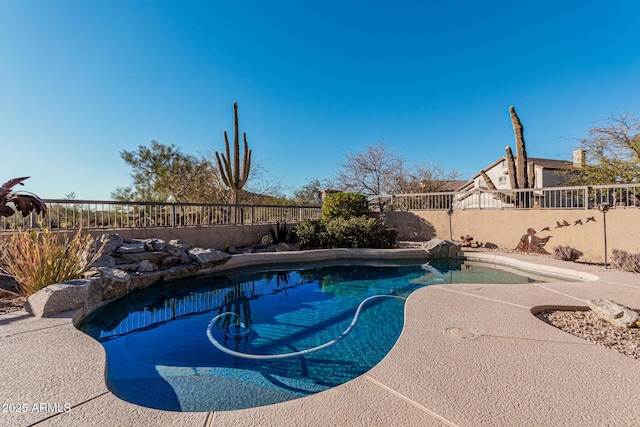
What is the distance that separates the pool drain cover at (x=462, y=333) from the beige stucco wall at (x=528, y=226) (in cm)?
694

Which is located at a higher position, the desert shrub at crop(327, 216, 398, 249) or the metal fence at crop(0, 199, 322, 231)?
the metal fence at crop(0, 199, 322, 231)

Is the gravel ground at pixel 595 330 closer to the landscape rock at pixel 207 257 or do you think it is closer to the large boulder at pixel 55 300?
the large boulder at pixel 55 300

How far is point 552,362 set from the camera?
199cm

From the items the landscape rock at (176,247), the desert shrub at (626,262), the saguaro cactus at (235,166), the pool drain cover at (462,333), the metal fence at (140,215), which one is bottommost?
the pool drain cover at (462,333)

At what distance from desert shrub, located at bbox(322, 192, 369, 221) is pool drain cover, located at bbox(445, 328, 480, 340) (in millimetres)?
7382

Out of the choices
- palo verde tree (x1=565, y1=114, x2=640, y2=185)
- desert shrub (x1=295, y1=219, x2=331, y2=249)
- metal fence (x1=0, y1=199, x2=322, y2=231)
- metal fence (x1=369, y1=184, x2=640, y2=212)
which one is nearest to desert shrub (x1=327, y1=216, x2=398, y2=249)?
desert shrub (x1=295, y1=219, x2=331, y2=249)

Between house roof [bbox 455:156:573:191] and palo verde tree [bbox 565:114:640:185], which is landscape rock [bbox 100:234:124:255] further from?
house roof [bbox 455:156:573:191]

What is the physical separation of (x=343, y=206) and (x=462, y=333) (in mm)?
7674

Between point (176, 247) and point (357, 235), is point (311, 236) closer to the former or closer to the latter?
point (357, 235)

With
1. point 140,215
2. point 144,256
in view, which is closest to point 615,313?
point 144,256

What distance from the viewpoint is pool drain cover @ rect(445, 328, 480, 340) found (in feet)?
7.94

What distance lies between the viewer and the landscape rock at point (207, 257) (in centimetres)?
608

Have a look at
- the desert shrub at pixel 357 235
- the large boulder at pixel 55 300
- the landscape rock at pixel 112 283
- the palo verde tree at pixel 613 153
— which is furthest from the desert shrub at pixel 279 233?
the palo verde tree at pixel 613 153

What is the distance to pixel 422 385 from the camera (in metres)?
1.70
